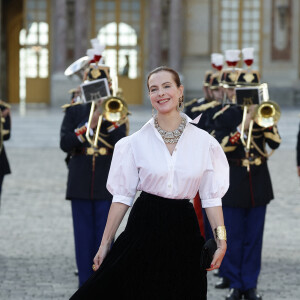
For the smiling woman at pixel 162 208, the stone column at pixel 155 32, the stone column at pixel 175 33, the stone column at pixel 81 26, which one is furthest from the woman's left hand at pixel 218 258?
the stone column at pixel 175 33

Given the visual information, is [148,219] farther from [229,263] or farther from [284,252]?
[284,252]

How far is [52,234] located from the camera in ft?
29.9

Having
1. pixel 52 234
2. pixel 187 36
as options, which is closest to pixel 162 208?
pixel 52 234

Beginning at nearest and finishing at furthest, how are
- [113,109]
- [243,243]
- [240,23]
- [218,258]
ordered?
1. [218,258]
2. [113,109]
3. [243,243]
4. [240,23]

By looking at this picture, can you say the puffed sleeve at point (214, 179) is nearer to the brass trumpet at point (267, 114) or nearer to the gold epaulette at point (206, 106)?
the brass trumpet at point (267, 114)

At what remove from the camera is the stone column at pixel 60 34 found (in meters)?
28.4

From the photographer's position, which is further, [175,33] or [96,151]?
[175,33]

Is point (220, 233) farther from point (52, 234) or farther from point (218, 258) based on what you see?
point (52, 234)

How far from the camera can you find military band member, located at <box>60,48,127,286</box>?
6.61 m

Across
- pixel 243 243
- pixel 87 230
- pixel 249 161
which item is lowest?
pixel 243 243

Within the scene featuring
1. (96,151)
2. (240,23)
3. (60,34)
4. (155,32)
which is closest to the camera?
(96,151)

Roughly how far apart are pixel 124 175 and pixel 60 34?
24.6 m

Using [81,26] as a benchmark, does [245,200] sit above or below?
below

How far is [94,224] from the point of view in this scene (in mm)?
6637
